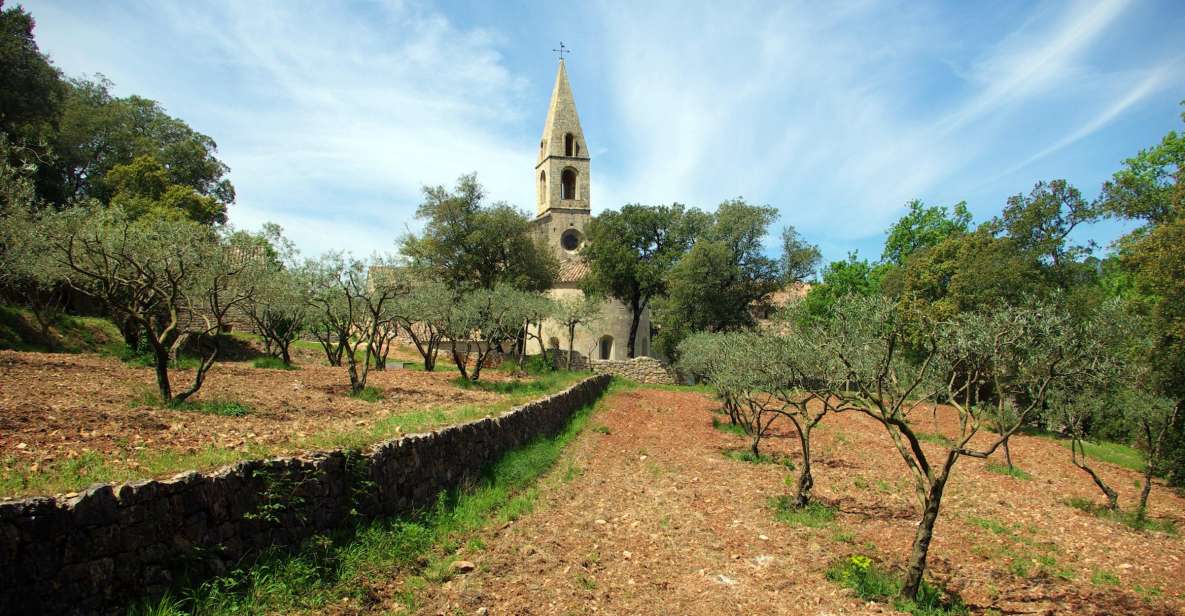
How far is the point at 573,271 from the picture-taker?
160 ft

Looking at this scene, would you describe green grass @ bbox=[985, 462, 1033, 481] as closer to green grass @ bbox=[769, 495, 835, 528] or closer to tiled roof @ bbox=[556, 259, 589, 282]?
green grass @ bbox=[769, 495, 835, 528]

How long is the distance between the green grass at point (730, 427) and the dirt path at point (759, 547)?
5475 millimetres

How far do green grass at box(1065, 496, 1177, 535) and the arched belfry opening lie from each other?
4797 centimetres

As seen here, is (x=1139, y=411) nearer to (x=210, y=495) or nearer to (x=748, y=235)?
(x=210, y=495)

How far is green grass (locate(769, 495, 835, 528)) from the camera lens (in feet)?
37.1

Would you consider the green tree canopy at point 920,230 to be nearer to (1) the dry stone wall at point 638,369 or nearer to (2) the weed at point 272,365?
(1) the dry stone wall at point 638,369

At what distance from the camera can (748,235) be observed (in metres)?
45.9

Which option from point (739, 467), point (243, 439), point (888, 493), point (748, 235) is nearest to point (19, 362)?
point (243, 439)

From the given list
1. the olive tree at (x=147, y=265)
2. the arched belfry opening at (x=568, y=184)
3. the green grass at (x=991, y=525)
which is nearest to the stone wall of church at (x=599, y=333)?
the arched belfry opening at (x=568, y=184)

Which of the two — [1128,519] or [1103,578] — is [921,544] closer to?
[1103,578]

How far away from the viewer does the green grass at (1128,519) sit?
13.6 metres

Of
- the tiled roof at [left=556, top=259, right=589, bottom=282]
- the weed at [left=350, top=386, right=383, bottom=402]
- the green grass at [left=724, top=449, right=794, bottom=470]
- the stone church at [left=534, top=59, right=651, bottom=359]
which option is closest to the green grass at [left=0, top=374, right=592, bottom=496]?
the weed at [left=350, top=386, right=383, bottom=402]

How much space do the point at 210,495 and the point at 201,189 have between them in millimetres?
55436

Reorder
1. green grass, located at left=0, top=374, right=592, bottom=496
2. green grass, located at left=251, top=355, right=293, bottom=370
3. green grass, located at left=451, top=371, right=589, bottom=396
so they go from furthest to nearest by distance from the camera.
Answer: green grass, located at left=251, top=355, right=293, bottom=370 < green grass, located at left=451, top=371, right=589, bottom=396 < green grass, located at left=0, top=374, right=592, bottom=496
